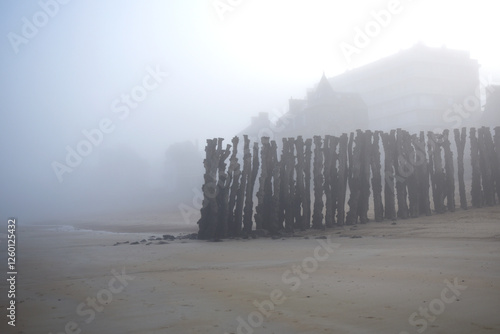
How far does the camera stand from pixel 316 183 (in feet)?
42.8

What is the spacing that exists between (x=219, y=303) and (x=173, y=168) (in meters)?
62.9

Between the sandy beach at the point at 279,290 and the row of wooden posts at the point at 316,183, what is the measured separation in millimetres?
3657

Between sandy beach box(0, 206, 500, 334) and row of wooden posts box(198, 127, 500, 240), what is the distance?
144 inches

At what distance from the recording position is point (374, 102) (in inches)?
2285

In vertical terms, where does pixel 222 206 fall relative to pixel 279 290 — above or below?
above

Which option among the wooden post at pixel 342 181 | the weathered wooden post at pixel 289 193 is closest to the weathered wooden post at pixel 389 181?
the wooden post at pixel 342 181

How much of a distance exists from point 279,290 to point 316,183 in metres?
8.44

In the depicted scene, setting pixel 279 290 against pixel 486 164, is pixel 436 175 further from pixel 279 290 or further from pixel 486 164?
pixel 279 290

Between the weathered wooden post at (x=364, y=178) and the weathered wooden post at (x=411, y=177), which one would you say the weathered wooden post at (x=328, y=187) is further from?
the weathered wooden post at (x=411, y=177)

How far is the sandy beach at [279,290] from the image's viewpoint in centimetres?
362

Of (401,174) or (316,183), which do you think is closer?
(316,183)

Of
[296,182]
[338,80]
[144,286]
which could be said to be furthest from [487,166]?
[338,80]

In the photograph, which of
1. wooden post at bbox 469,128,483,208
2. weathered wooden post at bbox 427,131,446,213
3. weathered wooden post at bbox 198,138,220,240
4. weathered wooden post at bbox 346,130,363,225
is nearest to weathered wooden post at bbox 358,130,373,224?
weathered wooden post at bbox 346,130,363,225

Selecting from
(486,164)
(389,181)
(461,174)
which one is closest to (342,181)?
(389,181)
